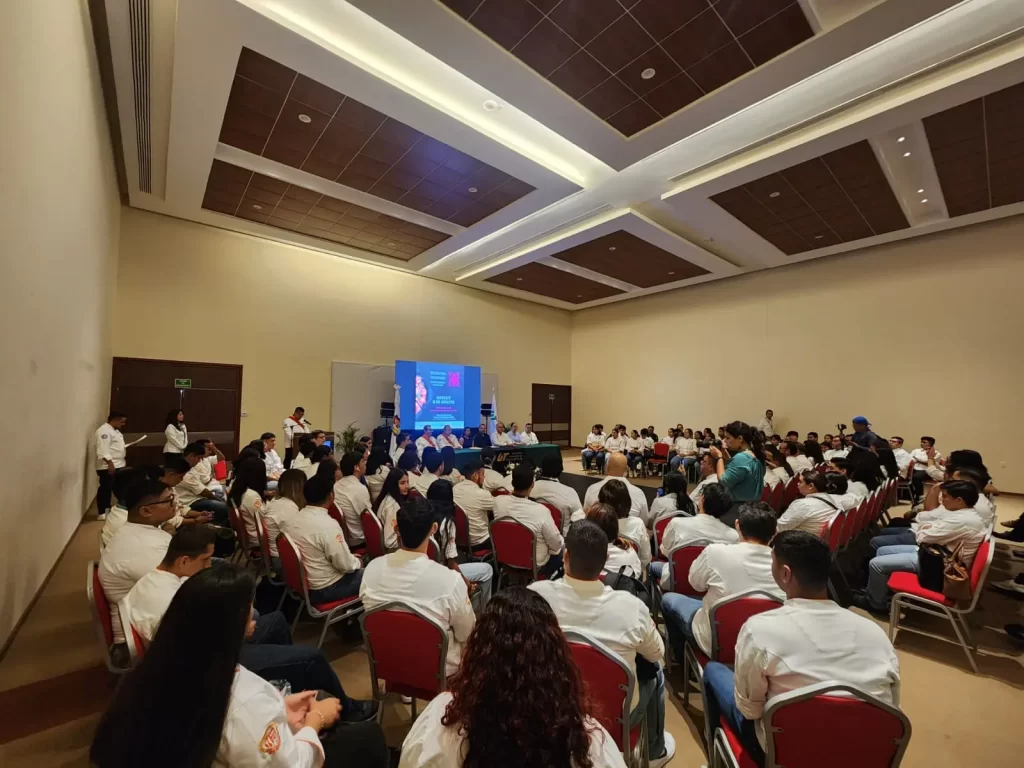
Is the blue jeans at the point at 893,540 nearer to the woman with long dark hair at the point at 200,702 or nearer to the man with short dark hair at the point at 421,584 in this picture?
the man with short dark hair at the point at 421,584

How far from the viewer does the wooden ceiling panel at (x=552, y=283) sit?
11211mm

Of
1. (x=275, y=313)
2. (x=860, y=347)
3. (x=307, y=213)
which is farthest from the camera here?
(x=860, y=347)

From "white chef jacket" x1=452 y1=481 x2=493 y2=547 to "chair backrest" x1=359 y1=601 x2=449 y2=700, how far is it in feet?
5.88

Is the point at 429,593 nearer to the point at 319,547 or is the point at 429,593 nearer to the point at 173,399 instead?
the point at 319,547

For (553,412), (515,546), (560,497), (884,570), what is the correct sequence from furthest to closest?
(553,412) → (560,497) → (884,570) → (515,546)

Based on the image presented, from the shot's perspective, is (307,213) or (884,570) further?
(307,213)

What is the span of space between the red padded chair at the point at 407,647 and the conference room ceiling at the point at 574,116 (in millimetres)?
4492

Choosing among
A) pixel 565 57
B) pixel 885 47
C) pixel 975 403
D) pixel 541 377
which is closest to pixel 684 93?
pixel 565 57

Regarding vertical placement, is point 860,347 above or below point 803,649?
above

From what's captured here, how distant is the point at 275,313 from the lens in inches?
368

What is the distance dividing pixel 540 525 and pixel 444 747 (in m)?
2.26

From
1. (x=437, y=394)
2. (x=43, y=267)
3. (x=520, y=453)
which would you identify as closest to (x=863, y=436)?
(x=520, y=453)

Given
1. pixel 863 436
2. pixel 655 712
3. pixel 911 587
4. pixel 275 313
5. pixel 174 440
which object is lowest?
pixel 655 712

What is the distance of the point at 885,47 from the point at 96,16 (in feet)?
24.6
